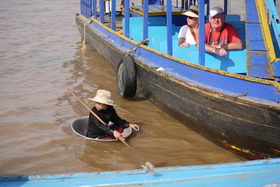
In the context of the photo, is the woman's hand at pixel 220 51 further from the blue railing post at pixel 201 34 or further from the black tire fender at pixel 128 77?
the black tire fender at pixel 128 77

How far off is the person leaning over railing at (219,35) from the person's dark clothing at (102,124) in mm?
1535

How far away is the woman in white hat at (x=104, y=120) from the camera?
515 cm

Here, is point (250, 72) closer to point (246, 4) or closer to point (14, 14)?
point (246, 4)

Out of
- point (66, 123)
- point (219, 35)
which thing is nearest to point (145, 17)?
point (219, 35)

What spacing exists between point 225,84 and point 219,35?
1232 mm

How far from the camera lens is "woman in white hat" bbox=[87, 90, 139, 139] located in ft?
16.9

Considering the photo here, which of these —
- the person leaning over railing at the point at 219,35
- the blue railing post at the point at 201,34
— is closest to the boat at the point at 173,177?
the blue railing post at the point at 201,34

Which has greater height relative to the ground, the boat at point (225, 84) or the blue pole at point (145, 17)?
the blue pole at point (145, 17)

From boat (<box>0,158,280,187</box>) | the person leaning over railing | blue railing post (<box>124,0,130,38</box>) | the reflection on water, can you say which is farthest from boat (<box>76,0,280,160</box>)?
boat (<box>0,158,280,187</box>)

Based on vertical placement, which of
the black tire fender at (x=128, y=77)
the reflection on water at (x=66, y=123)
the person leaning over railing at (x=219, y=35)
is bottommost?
the reflection on water at (x=66, y=123)

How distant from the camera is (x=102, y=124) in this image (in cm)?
518

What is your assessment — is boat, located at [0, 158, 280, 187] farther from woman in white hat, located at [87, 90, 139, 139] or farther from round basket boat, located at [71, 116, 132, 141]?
round basket boat, located at [71, 116, 132, 141]

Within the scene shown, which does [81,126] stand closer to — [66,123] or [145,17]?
[66,123]

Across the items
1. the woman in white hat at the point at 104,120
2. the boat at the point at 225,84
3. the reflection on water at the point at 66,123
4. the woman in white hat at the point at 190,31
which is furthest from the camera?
the woman in white hat at the point at 190,31
